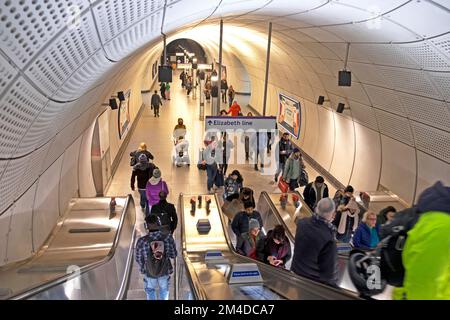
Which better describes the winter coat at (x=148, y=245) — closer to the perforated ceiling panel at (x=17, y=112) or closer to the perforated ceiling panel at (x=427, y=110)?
the perforated ceiling panel at (x=17, y=112)

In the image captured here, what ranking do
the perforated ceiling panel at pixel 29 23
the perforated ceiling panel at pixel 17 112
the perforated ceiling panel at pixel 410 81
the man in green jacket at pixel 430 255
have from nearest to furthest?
1. the perforated ceiling panel at pixel 29 23
2. the man in green jacket at pixel 430 255
3. the perforated ceiling panel at pixel 17 112
4. the perforated ceiling panel at pixel 410 81

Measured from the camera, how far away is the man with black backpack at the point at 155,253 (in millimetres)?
4789

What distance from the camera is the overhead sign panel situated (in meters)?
9.02

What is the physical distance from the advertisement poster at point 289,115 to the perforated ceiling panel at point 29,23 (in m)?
13.4

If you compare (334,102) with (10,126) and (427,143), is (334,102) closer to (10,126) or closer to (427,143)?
(427,143)

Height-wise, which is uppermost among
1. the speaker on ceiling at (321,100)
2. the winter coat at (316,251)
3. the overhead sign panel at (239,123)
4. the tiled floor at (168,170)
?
the speaker on ceiling at (321,100)

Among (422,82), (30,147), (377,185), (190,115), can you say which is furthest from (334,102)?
(190,115)

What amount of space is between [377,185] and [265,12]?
5.11 meters

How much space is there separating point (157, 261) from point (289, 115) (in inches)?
494

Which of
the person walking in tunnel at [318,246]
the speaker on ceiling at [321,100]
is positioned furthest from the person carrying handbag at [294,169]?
the person walking in tunnel at [318,246]

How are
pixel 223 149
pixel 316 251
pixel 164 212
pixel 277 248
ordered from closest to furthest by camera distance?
1. pixel 316 251
2. pixel 277 248
3. pixel 164 212
4. pixel 223 149

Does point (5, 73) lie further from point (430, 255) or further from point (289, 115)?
point (289, 115)

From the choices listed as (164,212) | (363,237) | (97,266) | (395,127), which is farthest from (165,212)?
(395,127)

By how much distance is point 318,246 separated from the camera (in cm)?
383
